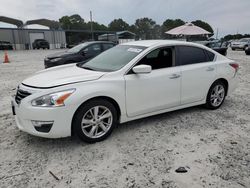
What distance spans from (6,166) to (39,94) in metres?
0.99

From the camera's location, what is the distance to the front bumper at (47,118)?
282cm

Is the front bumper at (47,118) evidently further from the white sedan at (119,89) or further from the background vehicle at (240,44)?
the background vehicle at (240,44)

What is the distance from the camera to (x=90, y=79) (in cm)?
315

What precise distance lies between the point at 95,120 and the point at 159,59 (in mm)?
1608

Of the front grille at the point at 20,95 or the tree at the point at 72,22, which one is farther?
the tree at the point at 72,22

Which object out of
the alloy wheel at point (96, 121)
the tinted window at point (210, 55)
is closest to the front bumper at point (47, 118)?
the alloy wheel at point (96, 121)

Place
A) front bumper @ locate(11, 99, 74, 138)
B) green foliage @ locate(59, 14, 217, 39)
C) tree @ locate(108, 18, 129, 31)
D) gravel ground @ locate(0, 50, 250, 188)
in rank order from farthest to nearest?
tree @ locate(108, 18, 129, 31)
green foliage @ locate(59, 14, 217, 39)
front bumper @ locate(11, 99, 74, 138)
gravel ground @ locate(0, 50, 250, 188)

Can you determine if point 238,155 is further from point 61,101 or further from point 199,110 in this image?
point 61,101

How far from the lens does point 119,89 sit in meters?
3.29

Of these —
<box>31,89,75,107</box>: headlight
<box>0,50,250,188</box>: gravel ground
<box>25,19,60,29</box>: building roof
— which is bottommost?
<box>0,50,250,188</box>: gravel ground

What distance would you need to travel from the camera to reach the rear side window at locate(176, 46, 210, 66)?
404 cm

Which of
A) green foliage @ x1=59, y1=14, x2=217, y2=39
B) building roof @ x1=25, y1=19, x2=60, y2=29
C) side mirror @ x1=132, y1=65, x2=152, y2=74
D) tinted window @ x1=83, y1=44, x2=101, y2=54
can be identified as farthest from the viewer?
green foliage @ x1=59, y1=14, x2=217, y2=39

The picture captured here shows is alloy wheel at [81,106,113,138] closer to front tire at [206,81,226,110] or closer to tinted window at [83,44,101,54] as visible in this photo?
front tire at [206,81,226,110]

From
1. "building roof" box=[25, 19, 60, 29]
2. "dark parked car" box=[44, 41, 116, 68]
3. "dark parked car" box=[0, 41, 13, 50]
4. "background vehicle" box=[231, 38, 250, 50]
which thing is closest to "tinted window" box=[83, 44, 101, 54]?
"dark parked car" box=[44, 41, 116, 68]
